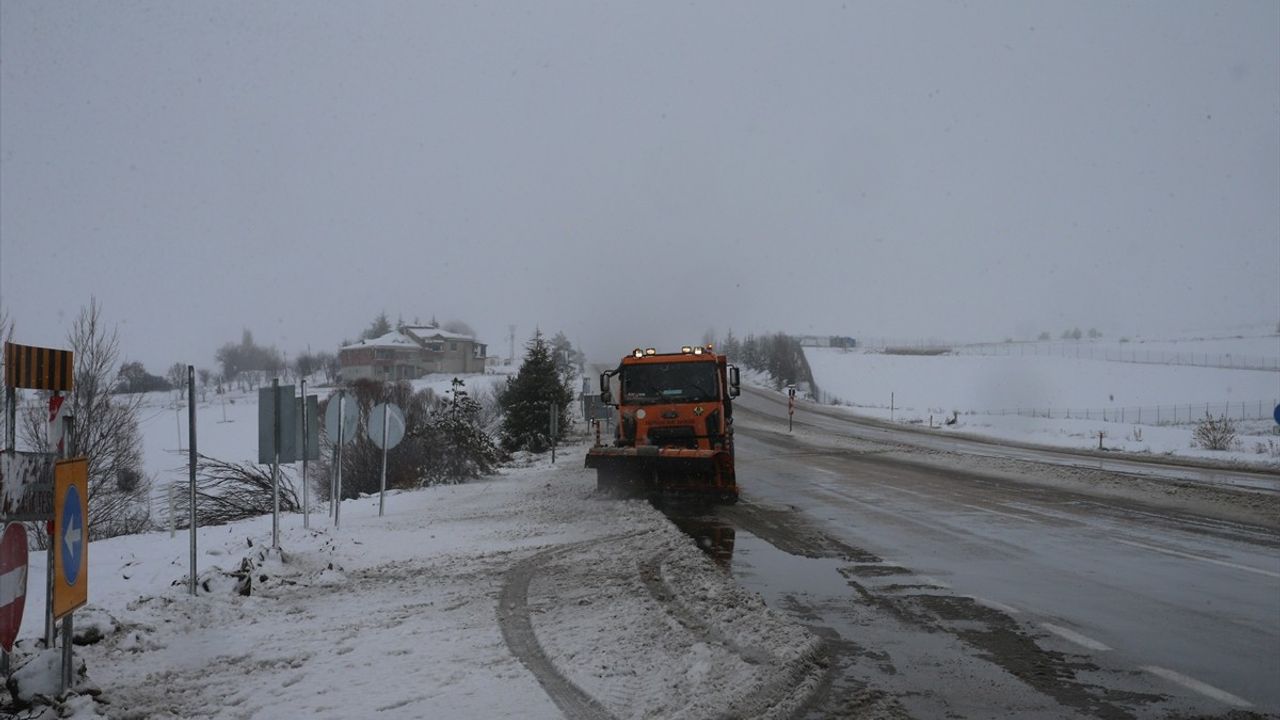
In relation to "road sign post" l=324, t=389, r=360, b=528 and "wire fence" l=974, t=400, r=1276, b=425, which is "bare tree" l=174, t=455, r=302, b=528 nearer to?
"road sign post" l=324, t=389, r=360, b=528

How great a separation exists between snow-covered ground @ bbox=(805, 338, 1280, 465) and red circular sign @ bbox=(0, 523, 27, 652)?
29738 mm

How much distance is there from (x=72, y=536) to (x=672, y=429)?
12.4 metres

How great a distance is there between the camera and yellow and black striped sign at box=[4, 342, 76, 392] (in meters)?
4.81

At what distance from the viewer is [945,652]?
5.91 meters

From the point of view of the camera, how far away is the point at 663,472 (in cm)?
1568

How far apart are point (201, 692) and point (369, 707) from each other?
4.03ft

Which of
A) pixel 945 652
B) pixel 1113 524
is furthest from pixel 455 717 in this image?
pixel 1113 524

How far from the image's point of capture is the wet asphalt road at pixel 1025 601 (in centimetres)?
505

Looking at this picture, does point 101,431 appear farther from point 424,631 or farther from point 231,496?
point 424,631

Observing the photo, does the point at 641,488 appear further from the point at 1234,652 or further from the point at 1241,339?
the point at 1241,339

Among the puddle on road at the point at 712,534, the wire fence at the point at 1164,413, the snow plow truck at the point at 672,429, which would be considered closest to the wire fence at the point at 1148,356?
the wire fence at the point at 1164,413

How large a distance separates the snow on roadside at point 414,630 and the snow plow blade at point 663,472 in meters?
4.20

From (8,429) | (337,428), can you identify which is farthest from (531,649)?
(337,428)

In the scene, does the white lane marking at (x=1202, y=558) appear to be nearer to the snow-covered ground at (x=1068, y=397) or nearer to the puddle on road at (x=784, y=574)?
the puddle on road at (x=784, y=574)
